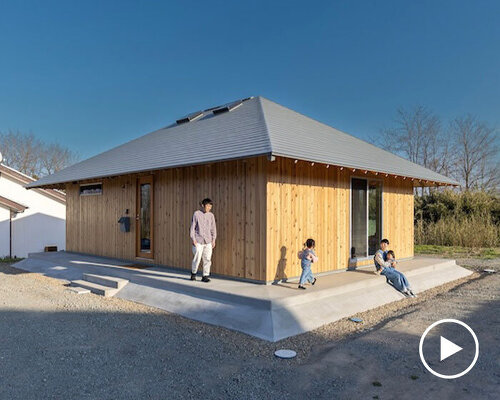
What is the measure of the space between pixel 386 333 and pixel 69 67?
70.2 feet

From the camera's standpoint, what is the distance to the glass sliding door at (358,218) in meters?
8.27

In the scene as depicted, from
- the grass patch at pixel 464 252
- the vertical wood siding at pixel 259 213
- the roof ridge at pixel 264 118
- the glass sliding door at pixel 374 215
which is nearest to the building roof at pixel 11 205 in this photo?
the vertical wood siding at pixel 259 213

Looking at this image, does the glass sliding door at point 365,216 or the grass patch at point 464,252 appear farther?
the grass patch at point 464,252

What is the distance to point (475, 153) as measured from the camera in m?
25.0

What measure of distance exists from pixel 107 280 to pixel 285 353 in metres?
4.97

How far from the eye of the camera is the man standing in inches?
256

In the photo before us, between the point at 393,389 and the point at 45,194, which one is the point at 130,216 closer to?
the point at 393,389

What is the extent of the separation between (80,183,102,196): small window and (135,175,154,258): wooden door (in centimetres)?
214

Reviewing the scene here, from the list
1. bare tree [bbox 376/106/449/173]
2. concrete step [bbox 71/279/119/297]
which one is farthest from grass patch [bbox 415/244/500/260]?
bare tree [bbox 376/106/449/173]

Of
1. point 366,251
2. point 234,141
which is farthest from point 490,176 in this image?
point 234,141

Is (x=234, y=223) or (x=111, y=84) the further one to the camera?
(x=111, y=84)

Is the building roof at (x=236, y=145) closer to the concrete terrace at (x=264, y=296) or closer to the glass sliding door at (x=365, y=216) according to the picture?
the glass sliding door at (x=365, y=216)

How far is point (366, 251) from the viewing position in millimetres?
8602

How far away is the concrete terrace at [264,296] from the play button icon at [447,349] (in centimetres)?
157
